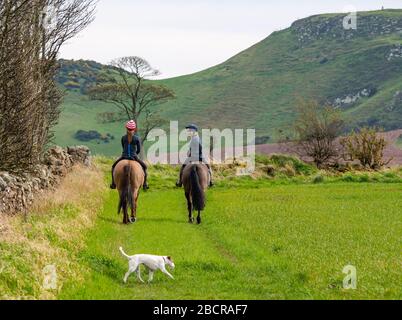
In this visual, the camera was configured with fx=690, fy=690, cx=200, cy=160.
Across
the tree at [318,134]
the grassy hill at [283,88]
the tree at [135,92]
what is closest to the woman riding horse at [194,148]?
the tree at [318,134]

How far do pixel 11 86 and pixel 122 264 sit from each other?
846 cm

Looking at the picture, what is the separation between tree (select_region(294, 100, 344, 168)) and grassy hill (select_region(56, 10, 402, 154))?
215ft

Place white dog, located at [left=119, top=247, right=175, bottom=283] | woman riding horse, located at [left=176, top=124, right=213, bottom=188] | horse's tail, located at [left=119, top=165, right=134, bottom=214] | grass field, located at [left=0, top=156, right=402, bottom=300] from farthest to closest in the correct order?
woman riding horse, located at [left=176, top=124, right=213, bottom=188]
horse's tail, located at [left=119, top=165, right=134, bottom=214]
white dog, located at [left=119, top=247, right=175, bottom=283]
grass field, located at [left=0, top=156, right=402, bottom=300]

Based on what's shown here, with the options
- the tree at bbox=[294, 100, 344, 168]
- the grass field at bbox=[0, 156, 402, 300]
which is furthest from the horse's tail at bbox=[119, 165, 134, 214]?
the tree at bbox=[294, 100, 344, 168]

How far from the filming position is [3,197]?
1831cm

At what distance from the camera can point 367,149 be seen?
55.2 meters

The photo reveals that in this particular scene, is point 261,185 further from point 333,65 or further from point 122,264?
point 333,65

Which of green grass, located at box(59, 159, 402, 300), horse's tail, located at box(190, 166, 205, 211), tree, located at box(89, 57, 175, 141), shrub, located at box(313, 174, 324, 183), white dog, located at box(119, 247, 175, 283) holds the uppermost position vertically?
tree, located at box(89, 57, 175, 141)

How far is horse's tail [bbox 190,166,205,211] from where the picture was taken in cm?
2298

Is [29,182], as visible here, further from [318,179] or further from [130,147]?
[318,179]

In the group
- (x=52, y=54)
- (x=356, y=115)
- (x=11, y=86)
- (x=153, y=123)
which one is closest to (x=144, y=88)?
(x=153, y=123)

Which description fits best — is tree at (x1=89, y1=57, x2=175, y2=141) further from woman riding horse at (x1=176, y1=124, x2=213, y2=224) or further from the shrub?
woman riding horse at (x1=176, y1=124, x2=213, y2=224)

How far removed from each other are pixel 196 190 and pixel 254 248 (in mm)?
5805

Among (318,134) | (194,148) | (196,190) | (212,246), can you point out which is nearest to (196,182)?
(196,190)
